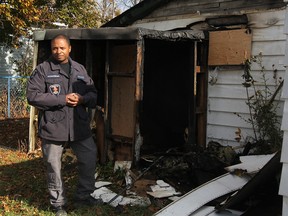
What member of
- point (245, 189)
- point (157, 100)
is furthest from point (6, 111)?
point (245, 189)

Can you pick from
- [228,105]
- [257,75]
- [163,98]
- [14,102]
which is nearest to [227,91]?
[228,105]

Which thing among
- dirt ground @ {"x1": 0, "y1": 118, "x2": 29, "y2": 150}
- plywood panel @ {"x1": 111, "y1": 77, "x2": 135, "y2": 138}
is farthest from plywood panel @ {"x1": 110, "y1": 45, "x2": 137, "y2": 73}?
dirt ground @ {"x1": 0, "y1": 118, "x2": 29, "y2": 150}

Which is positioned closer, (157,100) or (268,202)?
(268,202)

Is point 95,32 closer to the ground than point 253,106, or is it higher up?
higher up

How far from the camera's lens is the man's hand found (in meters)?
4.21

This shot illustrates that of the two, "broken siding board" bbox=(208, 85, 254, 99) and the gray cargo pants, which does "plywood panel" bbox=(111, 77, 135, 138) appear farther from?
the gray cargo pants

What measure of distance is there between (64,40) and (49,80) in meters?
Answer: 0.47

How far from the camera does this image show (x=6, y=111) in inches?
519

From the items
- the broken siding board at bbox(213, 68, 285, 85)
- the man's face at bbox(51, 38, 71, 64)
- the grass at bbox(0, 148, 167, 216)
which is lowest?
the grass at bbox(0, 148, 167, 216)

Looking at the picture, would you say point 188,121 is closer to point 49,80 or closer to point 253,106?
point 253,106

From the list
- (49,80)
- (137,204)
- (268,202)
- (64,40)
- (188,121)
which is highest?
(64,40)

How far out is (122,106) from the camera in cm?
641

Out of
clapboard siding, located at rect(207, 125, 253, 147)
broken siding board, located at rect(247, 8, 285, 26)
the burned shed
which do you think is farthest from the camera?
clapboard siding, located at rect(207, 125, 253, 147)

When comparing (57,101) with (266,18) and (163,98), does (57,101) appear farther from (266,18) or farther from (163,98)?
(266,18)
